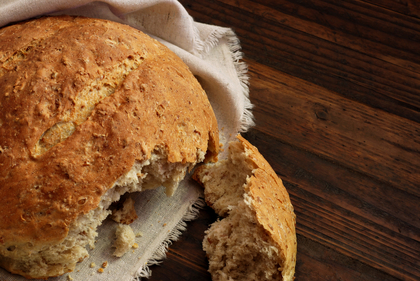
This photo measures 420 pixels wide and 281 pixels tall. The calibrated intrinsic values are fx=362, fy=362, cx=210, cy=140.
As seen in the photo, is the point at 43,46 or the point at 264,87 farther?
the point at 264,87

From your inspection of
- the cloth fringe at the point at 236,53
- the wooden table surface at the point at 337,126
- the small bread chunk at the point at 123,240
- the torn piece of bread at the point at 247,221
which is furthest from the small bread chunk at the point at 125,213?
the cloth fringe at the point at 236,53

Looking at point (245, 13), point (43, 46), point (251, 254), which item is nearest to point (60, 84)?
point (43, 46)

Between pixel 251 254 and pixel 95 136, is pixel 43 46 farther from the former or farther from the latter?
pixel 251 254

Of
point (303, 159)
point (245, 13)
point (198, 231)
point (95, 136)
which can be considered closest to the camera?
point (95, 136)

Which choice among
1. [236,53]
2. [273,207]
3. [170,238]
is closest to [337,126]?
[236,53]

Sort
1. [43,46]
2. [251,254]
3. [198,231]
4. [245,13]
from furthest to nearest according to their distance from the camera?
1. [245,13]
2. [198,231]
3. [251,254]
4. [43,46]

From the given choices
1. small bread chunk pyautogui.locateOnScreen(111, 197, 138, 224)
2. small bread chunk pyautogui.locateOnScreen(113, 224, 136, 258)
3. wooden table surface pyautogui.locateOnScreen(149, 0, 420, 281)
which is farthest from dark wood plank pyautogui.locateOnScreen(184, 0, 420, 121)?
small bread chunk pyautogui.locateOnScreen(113, 224, 136, 258)

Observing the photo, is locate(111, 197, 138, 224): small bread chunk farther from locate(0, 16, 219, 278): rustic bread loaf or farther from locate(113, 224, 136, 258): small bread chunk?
locate(0, 16, 219, 278): rustic bread loaf
